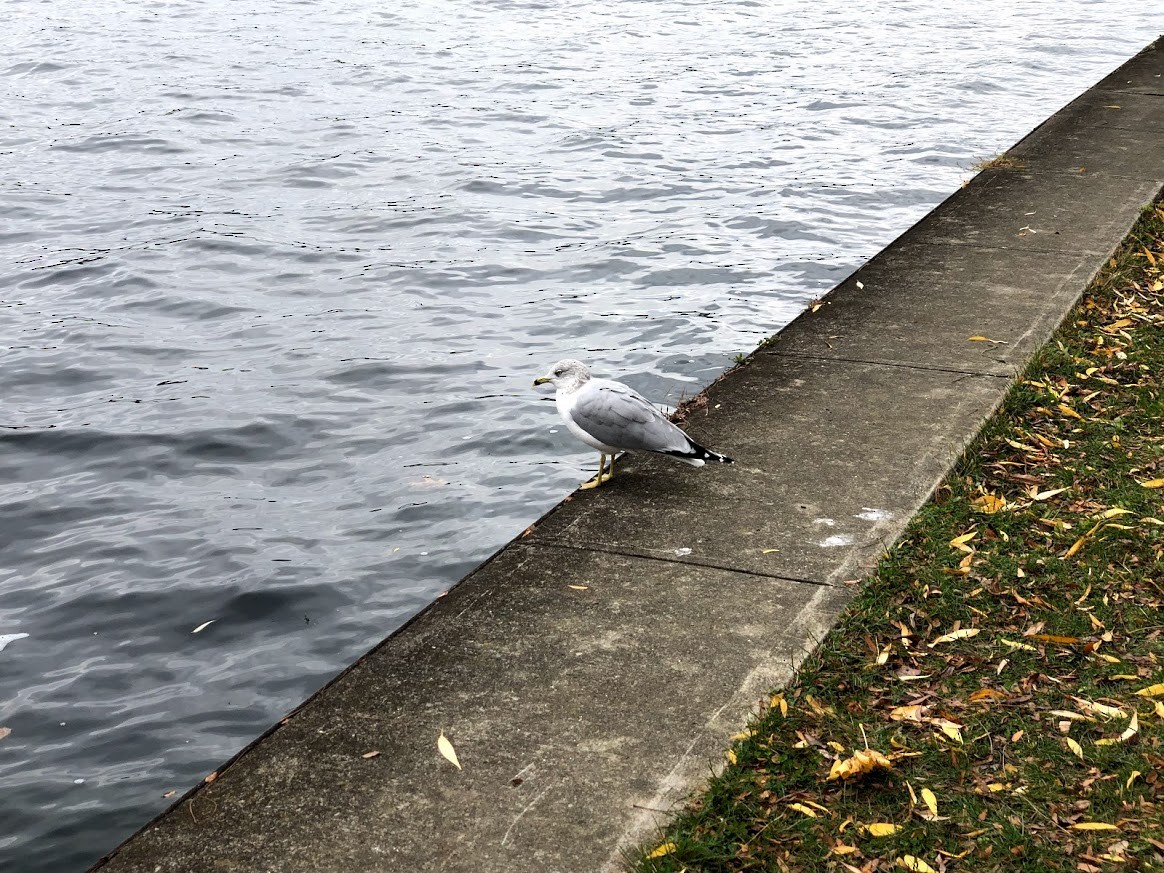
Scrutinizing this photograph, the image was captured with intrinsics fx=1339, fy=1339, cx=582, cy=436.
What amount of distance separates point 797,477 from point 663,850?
2264 millimetres

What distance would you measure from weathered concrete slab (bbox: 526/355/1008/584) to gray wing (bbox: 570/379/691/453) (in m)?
0.23

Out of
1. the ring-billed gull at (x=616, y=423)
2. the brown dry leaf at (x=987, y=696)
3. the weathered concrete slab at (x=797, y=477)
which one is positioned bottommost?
the brown dry leaf at (x=987, y=696)

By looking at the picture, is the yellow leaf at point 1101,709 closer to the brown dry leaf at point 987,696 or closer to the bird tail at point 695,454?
the brown dry leaf at point 987,696

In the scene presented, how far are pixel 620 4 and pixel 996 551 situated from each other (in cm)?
2123

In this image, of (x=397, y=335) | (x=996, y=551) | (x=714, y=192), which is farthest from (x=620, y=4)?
(x=996, y=551)

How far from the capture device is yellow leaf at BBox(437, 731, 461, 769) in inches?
146

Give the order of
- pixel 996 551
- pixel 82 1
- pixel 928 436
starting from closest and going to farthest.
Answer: pixel 996 551 → pixel 928 436 → pixel 82 1

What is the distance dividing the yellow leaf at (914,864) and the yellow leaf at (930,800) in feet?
0.61

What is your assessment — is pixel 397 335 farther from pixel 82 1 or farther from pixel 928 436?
pixel 82 1

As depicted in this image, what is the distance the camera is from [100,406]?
8.18 metres

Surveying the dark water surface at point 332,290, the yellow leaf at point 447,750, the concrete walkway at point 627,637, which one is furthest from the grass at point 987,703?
the dark water surface at point 332,290

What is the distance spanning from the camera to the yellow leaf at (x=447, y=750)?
3.70 meters

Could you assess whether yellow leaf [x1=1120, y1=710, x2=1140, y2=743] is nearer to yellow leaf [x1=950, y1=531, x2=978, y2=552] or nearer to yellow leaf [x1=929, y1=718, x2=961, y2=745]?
yellow leaf [x1=929, y1=718, x2=961, y2=745]

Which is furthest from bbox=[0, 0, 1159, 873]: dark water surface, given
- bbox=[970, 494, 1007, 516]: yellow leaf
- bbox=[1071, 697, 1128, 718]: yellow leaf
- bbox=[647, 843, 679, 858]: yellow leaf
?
bbox=[1071, 697, 1128, 718]: yellow leaf
